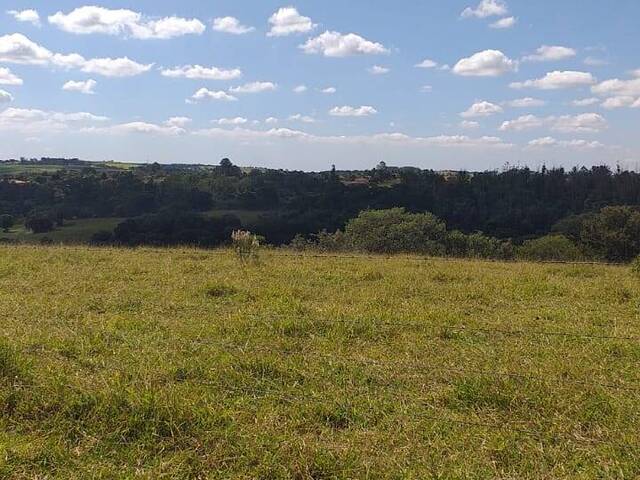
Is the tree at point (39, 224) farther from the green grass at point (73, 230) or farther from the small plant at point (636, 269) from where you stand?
the small plant at point (636, 269)

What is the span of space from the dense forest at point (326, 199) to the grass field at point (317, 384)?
Result: 5077cm

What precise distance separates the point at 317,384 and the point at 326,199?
81874mm

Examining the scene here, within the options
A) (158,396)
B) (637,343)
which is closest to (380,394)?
(158,396)

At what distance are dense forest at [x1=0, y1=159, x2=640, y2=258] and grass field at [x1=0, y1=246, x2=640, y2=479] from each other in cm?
5077

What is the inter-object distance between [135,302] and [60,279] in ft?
10.7

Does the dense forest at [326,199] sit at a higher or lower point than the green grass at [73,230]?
higher

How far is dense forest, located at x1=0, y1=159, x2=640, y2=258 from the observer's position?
71.1 metres

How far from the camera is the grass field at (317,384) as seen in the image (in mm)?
4176

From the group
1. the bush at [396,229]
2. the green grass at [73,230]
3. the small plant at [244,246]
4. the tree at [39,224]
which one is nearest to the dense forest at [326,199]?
the tree at [39,224]

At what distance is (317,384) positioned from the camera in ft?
18.5

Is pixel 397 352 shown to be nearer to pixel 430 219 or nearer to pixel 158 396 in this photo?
pixel 158 396

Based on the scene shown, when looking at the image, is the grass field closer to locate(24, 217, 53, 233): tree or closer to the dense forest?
the dense forest

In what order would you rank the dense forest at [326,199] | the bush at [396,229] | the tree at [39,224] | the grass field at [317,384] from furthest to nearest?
the dense forest at [326,199] → the tree at [39,224] → the bush at [396,229] → the grass field at [317,384]

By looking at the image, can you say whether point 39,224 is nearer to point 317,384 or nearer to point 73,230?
point 73,230
